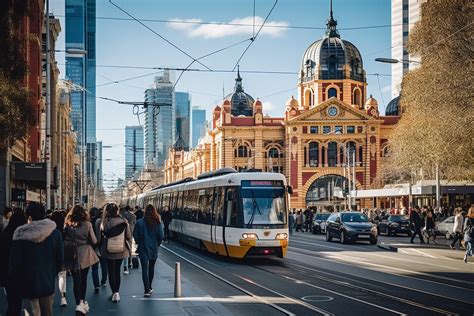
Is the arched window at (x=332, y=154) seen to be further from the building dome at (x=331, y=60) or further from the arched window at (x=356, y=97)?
the building dome at (x=331, y=60)

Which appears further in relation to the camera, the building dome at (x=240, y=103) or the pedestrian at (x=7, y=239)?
the building dome at (x=240, y=103)

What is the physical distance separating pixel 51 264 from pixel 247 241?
43.7 feet

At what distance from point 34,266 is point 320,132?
90902 millimetres

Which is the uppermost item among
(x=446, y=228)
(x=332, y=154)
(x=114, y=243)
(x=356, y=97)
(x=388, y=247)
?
(x=356, y=97)

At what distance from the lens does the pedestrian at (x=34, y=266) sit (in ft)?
26.8

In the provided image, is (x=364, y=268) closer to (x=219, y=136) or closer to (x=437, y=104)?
(x=437, y=104)

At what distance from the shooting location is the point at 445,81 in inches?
1161

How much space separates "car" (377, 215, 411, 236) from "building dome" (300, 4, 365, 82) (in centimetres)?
5851

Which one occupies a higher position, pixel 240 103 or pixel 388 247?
pixel 240 103

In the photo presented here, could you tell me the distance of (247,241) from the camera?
21391 mm

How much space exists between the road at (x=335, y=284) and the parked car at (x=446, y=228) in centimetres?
1237

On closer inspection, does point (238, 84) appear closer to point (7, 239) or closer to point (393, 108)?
point (393, 108)

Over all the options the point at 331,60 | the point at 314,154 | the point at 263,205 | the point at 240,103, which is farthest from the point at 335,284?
the point at 240,103

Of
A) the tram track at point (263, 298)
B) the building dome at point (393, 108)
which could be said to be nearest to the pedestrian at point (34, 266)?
the tram track at point (263, 298)
